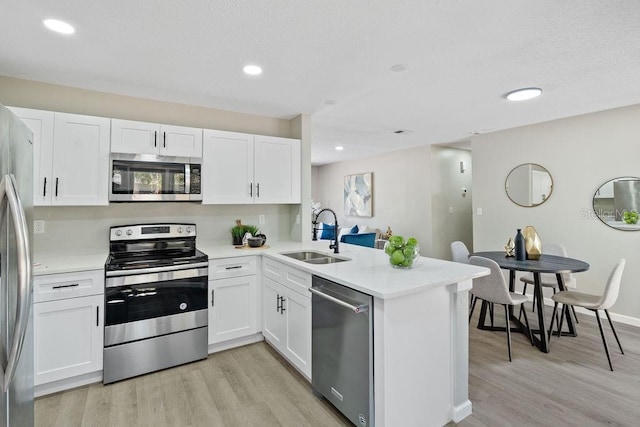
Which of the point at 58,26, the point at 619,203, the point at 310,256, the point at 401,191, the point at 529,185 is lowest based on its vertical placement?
the point at 310,256

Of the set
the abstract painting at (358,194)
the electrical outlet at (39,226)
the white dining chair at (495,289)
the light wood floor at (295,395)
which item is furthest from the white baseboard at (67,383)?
the abstract painting at (358,194)

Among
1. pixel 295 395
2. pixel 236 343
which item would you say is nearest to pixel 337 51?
pixel 295 395

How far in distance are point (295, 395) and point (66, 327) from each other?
5.74 ft

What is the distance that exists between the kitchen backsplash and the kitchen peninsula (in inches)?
26.5

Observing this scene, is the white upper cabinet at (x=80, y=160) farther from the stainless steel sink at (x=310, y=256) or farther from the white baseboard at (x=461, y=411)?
the white baseboard at (x=461, y=411)

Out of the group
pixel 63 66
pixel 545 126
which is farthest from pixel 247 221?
pixel 545 126

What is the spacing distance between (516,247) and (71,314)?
4015 millimetres

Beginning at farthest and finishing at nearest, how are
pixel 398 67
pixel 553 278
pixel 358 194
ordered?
pixel 358 194, pixel 553 278, pixel 398 67

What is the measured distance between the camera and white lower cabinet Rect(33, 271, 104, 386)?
7.21ft

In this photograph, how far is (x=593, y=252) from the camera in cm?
380

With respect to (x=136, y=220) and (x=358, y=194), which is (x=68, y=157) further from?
(x=358, y=194)

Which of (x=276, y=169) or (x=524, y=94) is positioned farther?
(x=276, y=169)

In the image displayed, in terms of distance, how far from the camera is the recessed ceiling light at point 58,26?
184 centimetres

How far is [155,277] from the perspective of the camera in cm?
252
